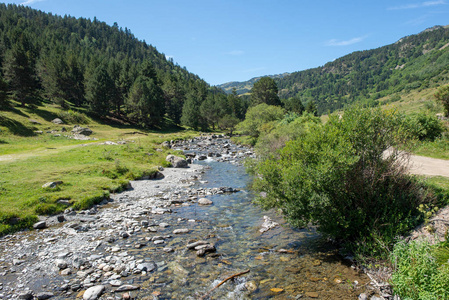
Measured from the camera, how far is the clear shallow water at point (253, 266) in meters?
9.10

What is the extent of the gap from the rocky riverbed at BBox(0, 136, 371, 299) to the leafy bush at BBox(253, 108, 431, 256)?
177cm

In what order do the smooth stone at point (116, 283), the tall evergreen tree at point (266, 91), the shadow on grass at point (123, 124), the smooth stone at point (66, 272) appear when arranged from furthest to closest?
the tall evergreen tree at point (266, 91) → the shadow on grass at point (123, 124) → the smooth stone at point (66, 272) → the smooth stone at point (116, 283)

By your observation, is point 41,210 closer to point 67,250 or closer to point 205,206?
point 67,250

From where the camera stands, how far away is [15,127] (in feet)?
158

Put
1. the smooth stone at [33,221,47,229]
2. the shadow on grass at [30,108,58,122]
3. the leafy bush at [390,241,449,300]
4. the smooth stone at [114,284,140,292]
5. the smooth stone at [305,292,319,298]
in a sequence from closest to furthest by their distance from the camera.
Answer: the leafy bush at [390,241,449,300] → the smooth stone at [305,292,319,298] → the smooth stone at [114,284,140,292] → the smooth stone at [33,221,47,229] → the shadow on grass at [30,108,58,122]

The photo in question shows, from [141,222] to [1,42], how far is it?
372 ft

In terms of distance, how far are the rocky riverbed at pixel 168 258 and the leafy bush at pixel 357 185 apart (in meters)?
1.77

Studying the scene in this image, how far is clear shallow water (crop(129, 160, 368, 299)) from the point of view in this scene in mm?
9102

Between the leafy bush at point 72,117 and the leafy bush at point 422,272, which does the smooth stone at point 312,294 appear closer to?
the leafy bush at point 422,272

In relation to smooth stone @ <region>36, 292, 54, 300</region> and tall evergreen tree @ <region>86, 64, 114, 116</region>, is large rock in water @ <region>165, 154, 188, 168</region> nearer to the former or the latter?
smooth stone @ <region>36, 292, 54, 300</region>

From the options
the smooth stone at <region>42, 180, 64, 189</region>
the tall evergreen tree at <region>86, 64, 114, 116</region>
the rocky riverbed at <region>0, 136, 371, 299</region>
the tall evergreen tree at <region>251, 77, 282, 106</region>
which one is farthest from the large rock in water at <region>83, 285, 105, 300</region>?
the tall evergreen tree at <region>251, 77, 282, 106</region>

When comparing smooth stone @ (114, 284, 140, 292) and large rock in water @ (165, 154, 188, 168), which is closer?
smooth stone @ (114, 284, 140, 292)

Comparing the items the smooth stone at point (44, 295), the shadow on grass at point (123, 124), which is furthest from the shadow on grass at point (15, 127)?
the smooth stone at point (44, 295)

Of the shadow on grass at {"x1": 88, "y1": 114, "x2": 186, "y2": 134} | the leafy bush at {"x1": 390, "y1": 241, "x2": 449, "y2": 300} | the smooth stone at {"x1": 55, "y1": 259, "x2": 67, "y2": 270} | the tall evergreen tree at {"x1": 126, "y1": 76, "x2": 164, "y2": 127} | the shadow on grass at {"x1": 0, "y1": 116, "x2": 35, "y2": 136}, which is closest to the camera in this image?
the leafy bush at {"x1": 390, "y1": 241, "x2": 449, "y2": 300}
